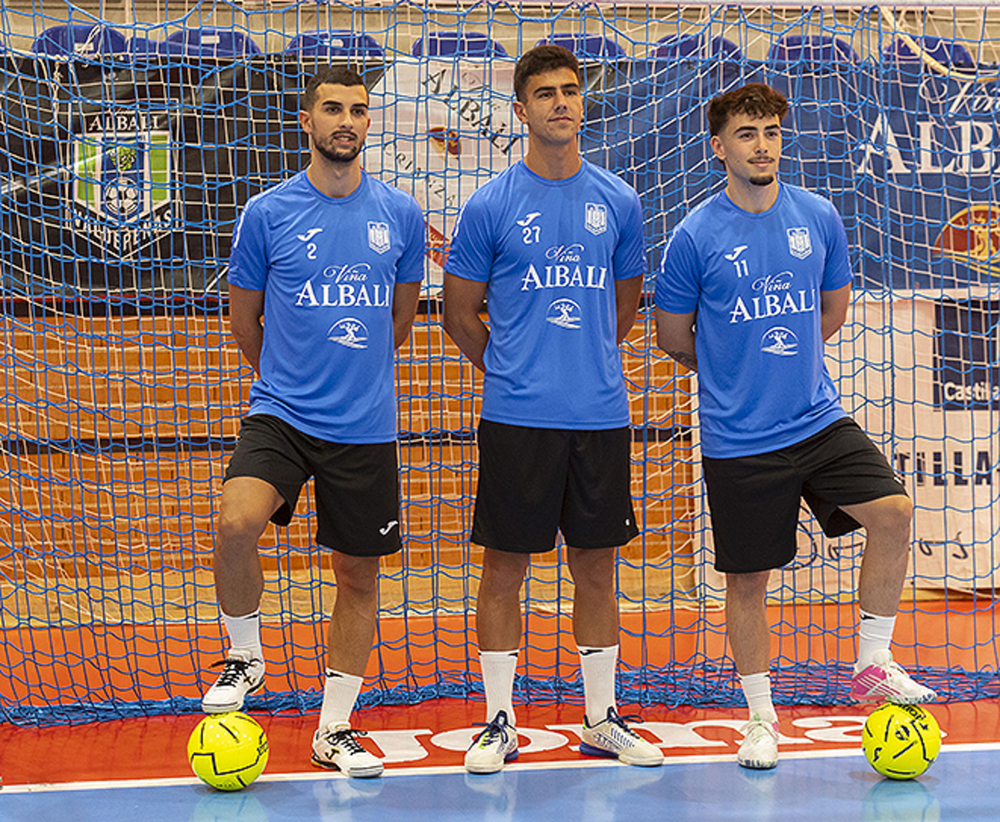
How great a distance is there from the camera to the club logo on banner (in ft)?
16.5

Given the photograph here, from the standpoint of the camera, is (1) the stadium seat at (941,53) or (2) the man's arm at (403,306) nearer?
(2) the man's arm at (403,306)

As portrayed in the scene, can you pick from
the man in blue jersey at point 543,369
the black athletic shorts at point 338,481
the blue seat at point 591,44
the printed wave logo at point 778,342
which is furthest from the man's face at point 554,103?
the blue seat at point 591,44

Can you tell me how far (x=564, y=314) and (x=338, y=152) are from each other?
884 mm

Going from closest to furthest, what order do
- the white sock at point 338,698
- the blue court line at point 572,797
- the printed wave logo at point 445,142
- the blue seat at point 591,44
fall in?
1. the blue court line at point 572,797
2. the white sock at point 338,698
3. the blue seat at point 591,44
4. the printed wave logo at point 445,142

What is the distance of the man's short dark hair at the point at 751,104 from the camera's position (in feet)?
11.0

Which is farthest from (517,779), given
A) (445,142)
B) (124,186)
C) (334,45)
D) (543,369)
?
(334,45)

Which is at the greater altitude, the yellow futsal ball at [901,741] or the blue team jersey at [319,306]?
the blue team jersey at [319,306]

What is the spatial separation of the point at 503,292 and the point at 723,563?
44.7 inches

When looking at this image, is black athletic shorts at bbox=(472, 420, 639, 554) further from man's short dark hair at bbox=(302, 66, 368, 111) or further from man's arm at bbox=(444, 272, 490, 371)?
man's short dark hair at bbox=(302, 66, 368, 111)

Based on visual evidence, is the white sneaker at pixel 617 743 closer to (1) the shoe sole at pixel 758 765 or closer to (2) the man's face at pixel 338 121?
(1) the shoe sole at pixel 758 765

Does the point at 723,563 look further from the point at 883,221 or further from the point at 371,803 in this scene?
the point at 883,221

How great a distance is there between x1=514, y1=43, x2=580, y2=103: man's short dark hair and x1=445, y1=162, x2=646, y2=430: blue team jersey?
0.30 m

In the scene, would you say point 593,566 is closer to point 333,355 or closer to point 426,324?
point 333,355

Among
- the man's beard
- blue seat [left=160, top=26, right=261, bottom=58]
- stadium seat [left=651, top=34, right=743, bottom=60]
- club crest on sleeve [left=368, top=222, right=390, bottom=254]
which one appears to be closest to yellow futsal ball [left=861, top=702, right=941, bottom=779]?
club crest on sleeve [left=368, top=222, right=390, bottom=254]
